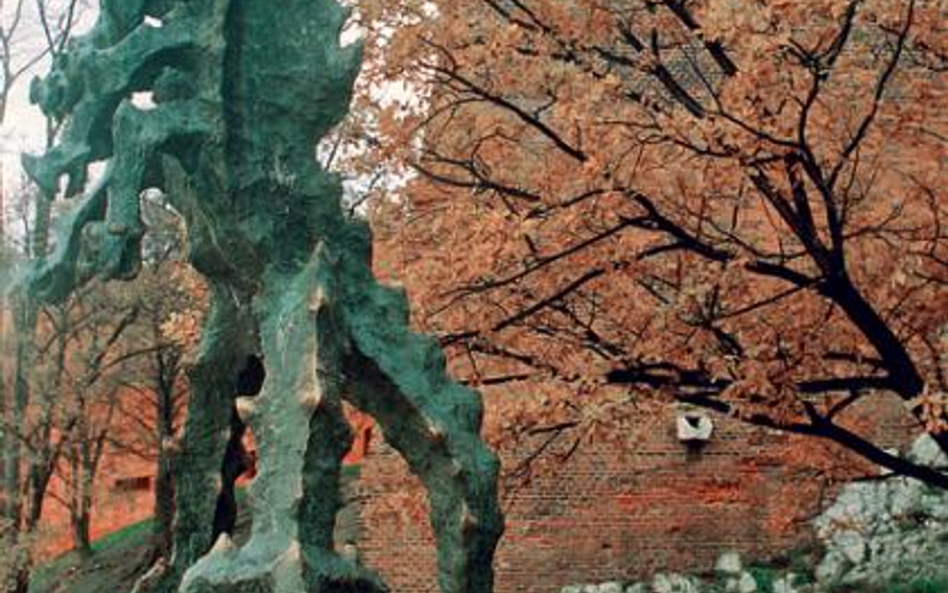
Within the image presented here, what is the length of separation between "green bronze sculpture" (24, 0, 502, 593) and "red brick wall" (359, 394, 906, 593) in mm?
11896

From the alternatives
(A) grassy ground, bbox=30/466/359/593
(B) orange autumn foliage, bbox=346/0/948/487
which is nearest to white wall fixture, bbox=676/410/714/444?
(A) grassy ground, bbox=30/466/359/593

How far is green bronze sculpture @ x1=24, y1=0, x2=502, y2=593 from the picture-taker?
4.50 meters

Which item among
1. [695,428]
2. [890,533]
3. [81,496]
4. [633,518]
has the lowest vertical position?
[890,533]

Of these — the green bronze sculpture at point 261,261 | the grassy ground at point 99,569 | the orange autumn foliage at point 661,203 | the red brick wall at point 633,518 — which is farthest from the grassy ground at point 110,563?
the green bronze sculpture at point 261,261

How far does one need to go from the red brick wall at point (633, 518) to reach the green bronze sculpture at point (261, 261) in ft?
39.0

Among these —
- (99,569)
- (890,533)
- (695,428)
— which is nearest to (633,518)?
(695,428)

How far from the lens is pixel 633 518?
1736 centimetres

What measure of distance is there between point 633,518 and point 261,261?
1299 centimetres

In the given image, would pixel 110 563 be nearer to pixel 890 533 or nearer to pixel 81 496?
pixel 81 496

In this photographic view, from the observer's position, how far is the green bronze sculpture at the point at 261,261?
14.8 ft

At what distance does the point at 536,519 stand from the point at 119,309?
682 cm

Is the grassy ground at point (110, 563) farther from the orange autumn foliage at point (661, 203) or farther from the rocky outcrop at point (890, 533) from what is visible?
the orange autumn foliage at point (661, 203)

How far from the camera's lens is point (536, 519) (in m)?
17.3

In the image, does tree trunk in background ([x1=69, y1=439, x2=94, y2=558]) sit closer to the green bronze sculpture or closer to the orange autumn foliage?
the orange autumn foliage
